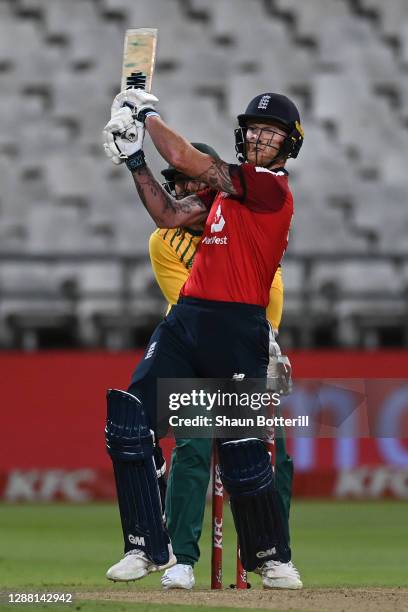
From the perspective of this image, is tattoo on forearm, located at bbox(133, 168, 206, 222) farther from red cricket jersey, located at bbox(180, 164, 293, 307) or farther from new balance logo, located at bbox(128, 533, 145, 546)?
new balance logo, located at bbox(128, 533, 145, 546)

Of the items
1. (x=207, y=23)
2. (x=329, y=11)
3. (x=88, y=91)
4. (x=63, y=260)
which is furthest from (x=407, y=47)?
(x=63, y=260)

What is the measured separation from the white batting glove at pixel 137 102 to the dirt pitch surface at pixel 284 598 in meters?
2.01

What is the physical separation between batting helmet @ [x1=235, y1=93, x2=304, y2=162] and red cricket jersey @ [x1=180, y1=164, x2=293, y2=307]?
0.18 m

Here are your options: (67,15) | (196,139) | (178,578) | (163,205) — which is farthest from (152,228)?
(163,205)

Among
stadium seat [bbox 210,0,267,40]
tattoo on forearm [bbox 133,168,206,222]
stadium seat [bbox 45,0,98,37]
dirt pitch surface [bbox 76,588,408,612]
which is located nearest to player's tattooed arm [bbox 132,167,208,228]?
tattoo on forearm [bbox 133,168,206,222]

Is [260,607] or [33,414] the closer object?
[260,607]

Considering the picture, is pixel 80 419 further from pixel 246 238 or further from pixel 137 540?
pixel 246 238

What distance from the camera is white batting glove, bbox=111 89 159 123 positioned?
6.02 m

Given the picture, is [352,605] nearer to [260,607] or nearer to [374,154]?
[260,607]

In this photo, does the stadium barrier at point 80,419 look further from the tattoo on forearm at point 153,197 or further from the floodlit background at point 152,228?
the tattoo on forearm at point 153,197

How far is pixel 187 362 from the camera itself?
6.22 meters

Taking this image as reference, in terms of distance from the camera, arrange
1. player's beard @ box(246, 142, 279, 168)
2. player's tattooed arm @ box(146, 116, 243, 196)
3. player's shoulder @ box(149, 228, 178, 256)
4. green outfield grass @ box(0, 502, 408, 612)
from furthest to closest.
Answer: green outfield grass @ box(0, 502, 408, 612) → player's shoulder @ box(149, 228, 178, 256) → player's beard @ box(246, 142, 279, 168) → player's tattooed arm @ box(146, 116, 243, 196)

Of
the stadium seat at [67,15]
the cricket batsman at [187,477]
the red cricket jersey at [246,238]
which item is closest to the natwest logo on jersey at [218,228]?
the red cricket jersey at [246,238]

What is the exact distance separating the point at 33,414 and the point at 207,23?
5774mm
